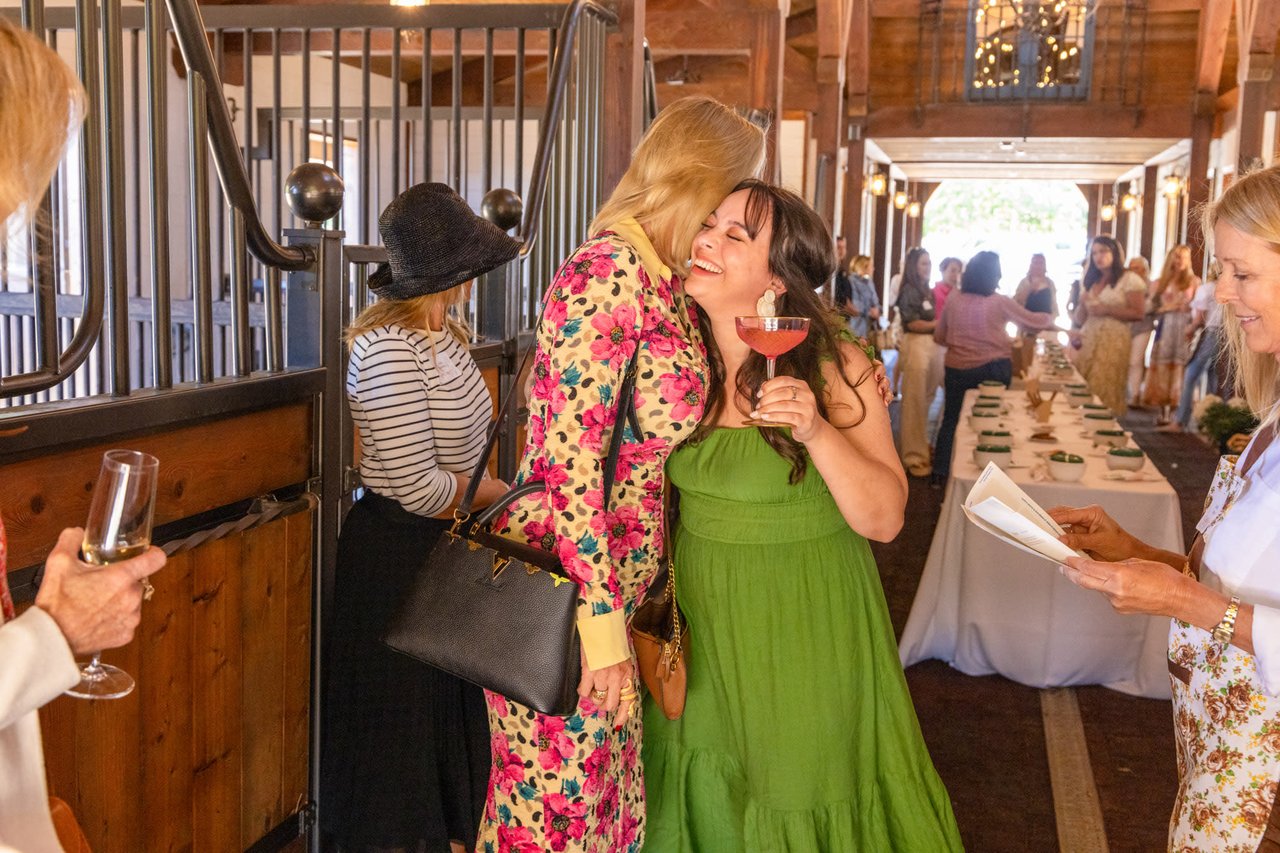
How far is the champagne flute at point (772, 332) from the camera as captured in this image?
6.23 feet

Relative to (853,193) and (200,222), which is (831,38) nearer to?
(853,193)

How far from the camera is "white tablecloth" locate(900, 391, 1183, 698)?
4168 millimetres

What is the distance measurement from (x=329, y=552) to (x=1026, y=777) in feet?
6.87

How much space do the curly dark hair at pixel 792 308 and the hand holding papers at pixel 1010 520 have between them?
1.10 ft

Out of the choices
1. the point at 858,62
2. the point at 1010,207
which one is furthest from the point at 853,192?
the point at 1010,207

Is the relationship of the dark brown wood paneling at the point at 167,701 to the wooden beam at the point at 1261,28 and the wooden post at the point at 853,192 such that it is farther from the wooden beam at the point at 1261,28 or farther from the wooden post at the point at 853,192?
the wooden post at the point at 853,192

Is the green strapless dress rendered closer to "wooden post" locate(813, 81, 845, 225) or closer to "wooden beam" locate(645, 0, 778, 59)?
"wooden beam" locate(645, 0, 778, 59)

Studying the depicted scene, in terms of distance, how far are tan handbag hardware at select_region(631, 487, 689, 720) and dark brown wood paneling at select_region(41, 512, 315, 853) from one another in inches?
29.8

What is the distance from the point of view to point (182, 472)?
6.84ft

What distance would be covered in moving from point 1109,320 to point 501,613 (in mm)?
8537

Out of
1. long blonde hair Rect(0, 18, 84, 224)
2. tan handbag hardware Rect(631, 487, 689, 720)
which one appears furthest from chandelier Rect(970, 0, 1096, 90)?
long blonde hair Rect(0, 18, 84, 224)

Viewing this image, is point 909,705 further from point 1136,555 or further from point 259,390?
point 259,390

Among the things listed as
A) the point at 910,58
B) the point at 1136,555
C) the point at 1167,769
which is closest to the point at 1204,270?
the point at 910,58

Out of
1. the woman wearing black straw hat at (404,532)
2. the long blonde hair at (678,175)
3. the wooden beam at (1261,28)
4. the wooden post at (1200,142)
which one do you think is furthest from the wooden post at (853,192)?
the long blonde hair at (678,175)
